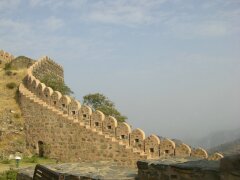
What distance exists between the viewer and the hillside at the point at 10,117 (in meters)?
20.2

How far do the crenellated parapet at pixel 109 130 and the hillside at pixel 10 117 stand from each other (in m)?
1.59

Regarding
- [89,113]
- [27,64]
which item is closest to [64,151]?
[89,113]

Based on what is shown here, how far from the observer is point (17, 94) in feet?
76.1

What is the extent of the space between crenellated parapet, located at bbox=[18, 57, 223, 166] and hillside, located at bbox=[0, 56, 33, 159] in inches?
62.7

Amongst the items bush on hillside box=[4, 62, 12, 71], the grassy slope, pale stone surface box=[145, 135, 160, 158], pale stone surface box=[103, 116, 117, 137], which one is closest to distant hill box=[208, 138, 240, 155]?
pale stone surface box=[145, 135, 160, 158]

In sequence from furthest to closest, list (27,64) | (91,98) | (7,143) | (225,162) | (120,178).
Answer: (27,64)
(91,98)
(7,143)
(120,178)
(225,162)

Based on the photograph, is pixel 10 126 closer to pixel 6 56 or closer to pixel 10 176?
pixel 10 176

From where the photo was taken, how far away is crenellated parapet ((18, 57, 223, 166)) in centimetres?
1670

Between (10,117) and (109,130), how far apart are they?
6327 mm

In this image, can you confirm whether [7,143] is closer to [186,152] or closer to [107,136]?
[107,136]

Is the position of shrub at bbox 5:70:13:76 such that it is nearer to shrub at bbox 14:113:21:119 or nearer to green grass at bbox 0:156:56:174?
shrub at bbox 14:113:21:119

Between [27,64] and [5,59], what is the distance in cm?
371

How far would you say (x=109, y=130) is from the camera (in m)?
18.4

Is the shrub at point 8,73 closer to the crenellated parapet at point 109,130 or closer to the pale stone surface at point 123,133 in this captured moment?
the crenellated parapet at point 109,130
